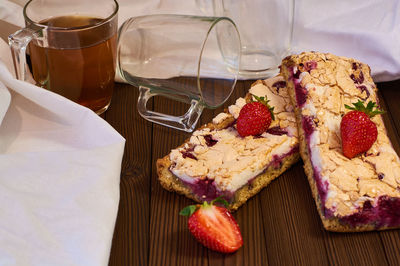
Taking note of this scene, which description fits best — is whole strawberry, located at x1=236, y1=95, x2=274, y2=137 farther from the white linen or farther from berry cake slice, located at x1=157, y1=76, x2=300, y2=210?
the white linen

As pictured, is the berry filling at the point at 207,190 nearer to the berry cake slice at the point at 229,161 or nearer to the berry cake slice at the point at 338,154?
the berry cake slice at the point at 229,161

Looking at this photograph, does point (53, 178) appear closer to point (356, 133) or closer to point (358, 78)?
point (356, 133)

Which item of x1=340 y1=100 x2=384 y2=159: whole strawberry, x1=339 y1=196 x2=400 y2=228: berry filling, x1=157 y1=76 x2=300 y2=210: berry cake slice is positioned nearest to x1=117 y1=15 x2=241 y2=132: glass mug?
x1=157 y1=76 x2=300 y2=210: berry cake slice

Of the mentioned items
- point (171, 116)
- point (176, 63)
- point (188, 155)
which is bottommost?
point (171, 116)

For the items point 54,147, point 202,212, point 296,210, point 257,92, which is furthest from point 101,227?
point 257,92

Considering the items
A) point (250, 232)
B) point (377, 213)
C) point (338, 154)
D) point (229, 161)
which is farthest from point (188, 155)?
point (377, 213)

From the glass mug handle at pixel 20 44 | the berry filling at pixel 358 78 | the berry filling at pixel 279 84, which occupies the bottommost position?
the berry filling at pixel 279 84

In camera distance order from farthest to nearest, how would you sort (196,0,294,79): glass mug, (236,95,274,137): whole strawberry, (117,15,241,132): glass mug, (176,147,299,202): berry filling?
(196,0,294,79): glass mug → (117,15,241,132): glass mug → (236,95,274,137): whole strawberry → (176,147,299,202): berry filling

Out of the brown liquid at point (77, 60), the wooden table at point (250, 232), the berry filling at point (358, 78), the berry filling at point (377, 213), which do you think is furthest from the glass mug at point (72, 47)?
the berry filling at point (377, 213)
